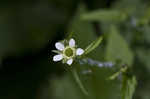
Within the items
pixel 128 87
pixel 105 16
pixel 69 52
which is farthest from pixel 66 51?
pixel 105 16

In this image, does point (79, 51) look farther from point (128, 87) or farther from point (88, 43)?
point (88, 43)

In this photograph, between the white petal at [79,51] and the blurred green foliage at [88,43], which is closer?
the white petal at [79,51]

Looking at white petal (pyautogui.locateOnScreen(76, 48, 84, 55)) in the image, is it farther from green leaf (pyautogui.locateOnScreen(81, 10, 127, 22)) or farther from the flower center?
green leaf (pyautogui.locateOnScreen(81, 10, 127, 22))

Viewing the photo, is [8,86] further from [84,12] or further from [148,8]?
[148,8]

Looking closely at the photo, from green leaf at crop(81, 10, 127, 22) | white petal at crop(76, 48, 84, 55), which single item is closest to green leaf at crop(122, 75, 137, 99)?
white petal at crop(76, 48, 84, 55)

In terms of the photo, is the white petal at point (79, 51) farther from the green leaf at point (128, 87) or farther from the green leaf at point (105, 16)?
the green leaf at point (105, 16)

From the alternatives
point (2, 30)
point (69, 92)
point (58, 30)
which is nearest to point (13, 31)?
point (2, 30)

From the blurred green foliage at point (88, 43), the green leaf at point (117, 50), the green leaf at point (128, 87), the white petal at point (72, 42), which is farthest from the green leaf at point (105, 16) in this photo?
the white petal at point (72, 42)
